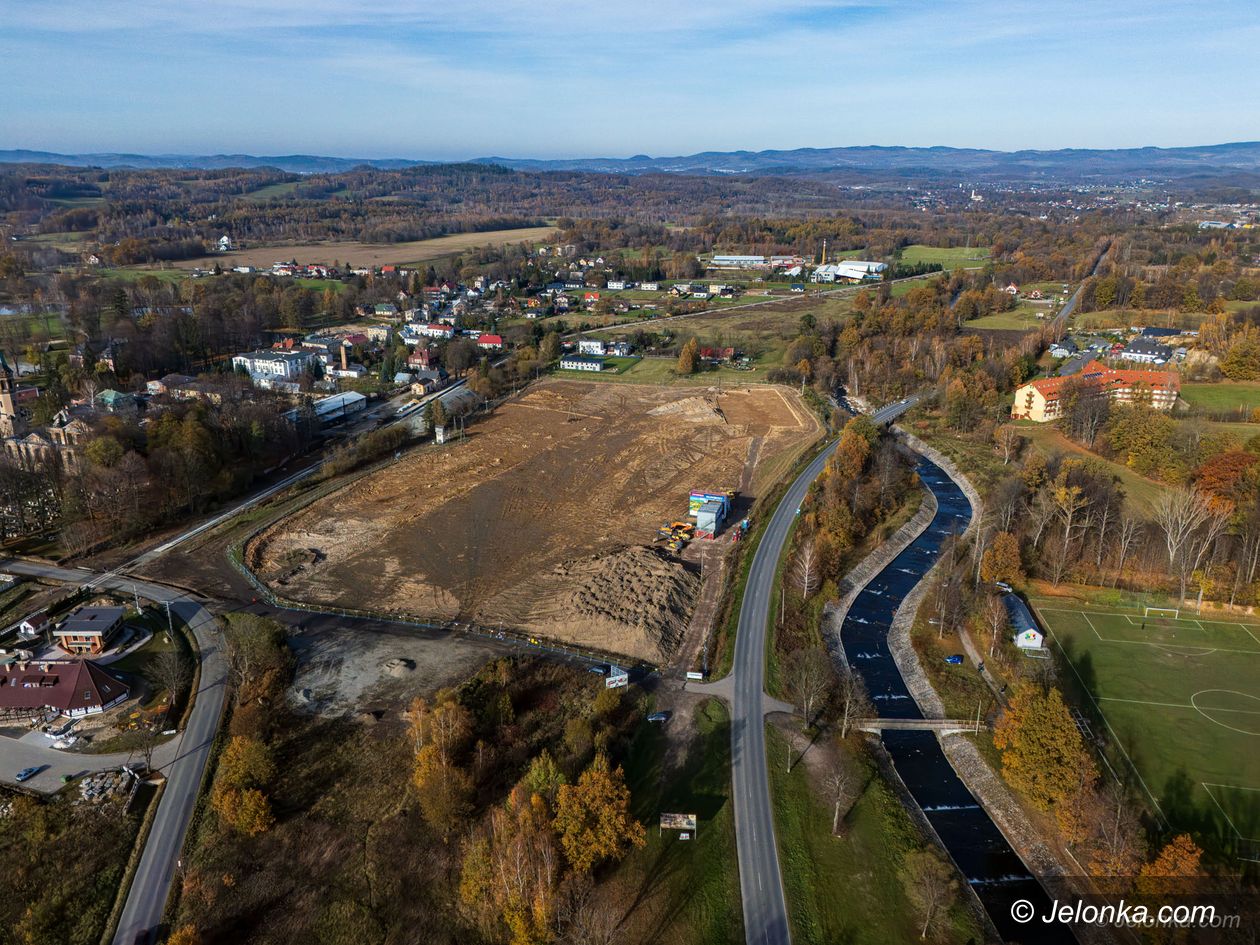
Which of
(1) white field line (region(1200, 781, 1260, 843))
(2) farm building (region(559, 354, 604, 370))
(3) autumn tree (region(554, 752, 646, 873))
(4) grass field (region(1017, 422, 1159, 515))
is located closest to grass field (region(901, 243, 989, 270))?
(2) farm building (region(559, 354, 604, 370))

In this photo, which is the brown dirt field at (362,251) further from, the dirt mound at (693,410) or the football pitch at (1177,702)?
the football pitch at (1177,702)

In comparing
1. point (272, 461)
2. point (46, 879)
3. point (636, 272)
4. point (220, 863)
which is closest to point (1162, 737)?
point (220, 863)

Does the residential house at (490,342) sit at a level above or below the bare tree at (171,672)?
above

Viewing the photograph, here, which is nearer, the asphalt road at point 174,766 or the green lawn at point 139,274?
the asphalt road at point 174,766

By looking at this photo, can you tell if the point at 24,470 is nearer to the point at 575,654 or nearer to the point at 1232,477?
the point at 575,654

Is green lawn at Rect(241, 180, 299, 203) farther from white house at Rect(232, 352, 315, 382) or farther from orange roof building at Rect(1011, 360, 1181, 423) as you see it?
orange roof building at Rect(1011, 360, 1181, 423)

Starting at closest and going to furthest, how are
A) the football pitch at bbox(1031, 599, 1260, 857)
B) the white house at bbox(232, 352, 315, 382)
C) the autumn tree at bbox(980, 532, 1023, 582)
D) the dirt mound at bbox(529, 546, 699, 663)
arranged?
the football pitch at bbox(1031, 599, 1260, 857) → the dirt mound at bbox(529, 546, 699, 663) → the autumn tree at bbox(980, 532, 1023, 582) → the white house at bbox(232, 352, 315, 382)

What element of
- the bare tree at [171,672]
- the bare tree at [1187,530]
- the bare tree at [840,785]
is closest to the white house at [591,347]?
the bare tree at [1187,530]
